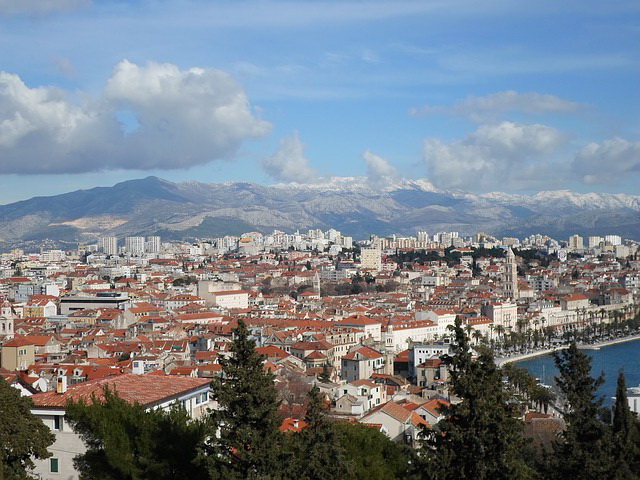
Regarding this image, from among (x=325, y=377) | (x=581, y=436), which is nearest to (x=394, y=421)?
(x=581, y=436)

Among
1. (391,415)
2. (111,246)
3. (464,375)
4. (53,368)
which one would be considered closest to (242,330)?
(464,375)

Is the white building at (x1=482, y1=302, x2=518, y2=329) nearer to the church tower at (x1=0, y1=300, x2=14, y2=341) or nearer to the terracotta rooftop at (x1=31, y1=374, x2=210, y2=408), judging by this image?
the church tower at (x1=0, y1=300, x2=14, y2=341)

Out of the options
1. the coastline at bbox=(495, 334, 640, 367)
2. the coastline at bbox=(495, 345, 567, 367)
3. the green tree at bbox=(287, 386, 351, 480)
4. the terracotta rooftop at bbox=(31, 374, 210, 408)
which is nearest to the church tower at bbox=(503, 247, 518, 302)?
the coastline at bbox=(495, 334, 640, 367)

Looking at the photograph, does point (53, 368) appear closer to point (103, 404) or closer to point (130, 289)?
point (103, 404)

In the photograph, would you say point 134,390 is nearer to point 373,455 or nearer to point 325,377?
point 373,455

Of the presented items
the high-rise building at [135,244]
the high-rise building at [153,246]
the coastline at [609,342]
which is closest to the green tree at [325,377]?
the coastline at [609,342]
